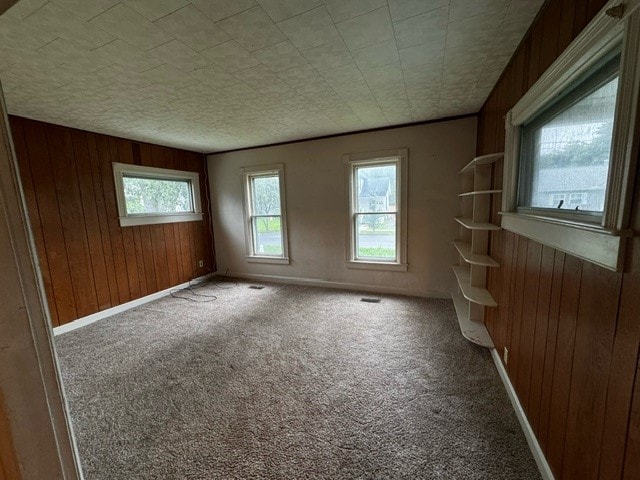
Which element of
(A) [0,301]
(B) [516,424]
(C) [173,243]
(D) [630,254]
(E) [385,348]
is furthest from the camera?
(C) [173,243]

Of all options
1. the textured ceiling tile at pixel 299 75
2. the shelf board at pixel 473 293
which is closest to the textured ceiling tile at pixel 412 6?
the textured ceiling tile at pixel 299 75

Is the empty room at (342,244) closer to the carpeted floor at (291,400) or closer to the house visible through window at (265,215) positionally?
the carpeted floor at (291,400)

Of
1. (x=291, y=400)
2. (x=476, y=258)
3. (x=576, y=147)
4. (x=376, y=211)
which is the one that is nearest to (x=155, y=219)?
(x=376, y=211)

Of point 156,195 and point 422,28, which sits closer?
point 422,28

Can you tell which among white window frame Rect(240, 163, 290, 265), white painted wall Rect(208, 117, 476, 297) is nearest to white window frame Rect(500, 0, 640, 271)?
white painted wall Rect(208, 117, 476, 297)

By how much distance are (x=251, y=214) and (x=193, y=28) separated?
345 centimetres

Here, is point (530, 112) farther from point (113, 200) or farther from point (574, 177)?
point (113, 200)

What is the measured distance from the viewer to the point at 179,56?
5.77 feet

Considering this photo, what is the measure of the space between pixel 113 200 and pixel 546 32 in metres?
4.58

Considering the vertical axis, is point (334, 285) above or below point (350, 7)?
below

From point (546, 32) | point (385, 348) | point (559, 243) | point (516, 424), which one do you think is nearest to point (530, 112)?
point (546, 32)

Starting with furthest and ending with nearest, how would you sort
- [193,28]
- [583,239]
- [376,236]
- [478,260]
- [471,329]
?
1. [376,236]
2. [471,329]
3. [478,260]
4. [193,28]
5. [583,239]

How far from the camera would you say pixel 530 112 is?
1.56 m

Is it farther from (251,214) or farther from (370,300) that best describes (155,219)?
(370,300)
